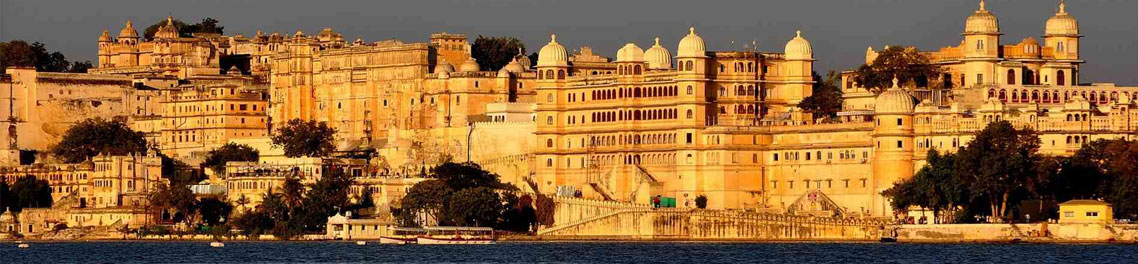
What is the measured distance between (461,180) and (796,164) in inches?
524

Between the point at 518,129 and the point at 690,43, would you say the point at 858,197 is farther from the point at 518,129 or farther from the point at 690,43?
the point at 518,129

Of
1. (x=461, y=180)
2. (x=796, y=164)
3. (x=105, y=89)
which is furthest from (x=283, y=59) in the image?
(x=796, y=164)

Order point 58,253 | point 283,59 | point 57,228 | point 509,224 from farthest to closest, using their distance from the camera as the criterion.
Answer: point 283,59, point 57,228, point 509,224, point 58,253

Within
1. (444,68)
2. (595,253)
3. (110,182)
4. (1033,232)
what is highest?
(444,68)

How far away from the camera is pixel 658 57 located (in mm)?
120625

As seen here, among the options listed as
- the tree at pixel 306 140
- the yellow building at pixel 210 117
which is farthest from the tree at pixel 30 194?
the tree at pixel 306 140

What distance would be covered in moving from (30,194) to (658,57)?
2828 cm

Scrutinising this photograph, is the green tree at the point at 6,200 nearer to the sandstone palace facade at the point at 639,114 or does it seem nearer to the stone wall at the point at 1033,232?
the sandstone palace facade at the point at 639,114

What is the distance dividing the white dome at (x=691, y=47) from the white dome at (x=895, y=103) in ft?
24.6

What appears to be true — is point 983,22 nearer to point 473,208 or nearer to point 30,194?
point 473,208

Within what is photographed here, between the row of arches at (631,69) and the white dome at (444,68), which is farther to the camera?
the white dome at (444,68)

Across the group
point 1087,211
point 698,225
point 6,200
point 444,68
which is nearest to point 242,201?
point 444,68

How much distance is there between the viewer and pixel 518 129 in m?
123

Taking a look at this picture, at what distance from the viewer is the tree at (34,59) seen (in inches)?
6004
